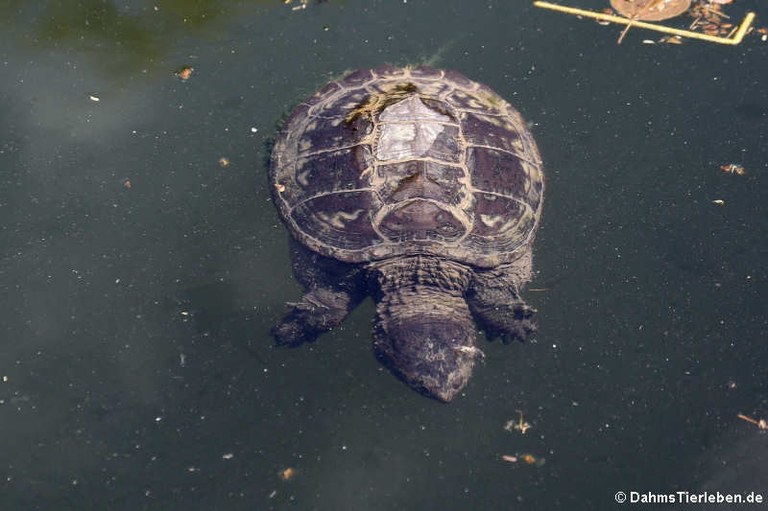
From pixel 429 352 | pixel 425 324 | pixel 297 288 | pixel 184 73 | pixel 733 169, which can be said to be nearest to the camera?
pixel 429 352

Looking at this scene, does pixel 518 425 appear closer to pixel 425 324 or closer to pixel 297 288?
pixel 425 324

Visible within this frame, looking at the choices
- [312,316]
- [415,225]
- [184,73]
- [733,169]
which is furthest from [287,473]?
[733,169]

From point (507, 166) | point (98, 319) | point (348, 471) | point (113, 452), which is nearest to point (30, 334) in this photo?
point (98, 319)

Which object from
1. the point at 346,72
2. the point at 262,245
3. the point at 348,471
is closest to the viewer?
the point at 348,471

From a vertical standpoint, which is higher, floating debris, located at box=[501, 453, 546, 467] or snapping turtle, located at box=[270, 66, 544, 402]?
snapping turtle, located at box=[270, 66, 544, 402]

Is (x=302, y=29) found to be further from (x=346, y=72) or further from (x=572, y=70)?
(x=572, y=70)

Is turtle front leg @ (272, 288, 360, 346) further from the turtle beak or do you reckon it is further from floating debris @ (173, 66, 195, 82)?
floating debris @ (173, 66, 195, 82)

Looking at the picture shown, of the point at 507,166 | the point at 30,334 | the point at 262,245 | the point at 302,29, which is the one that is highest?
the point at 302,29

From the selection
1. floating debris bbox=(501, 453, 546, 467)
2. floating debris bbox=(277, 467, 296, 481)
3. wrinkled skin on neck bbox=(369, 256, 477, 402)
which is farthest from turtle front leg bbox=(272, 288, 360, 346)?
floating debris bbox=(501, 453, 546, 467)
